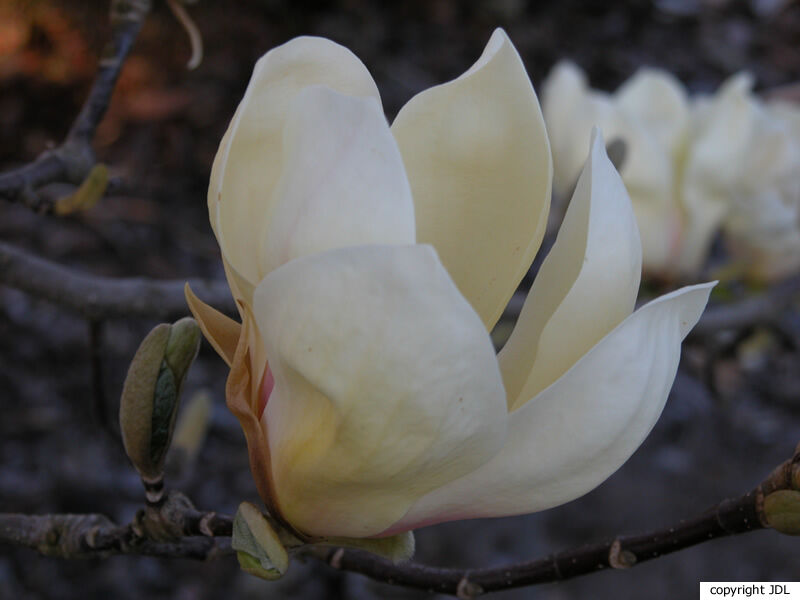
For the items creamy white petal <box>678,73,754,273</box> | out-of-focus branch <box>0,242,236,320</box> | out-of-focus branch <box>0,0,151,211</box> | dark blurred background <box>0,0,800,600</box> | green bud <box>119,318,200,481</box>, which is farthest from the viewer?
dark blurred background <box>0,0,800,600</box>

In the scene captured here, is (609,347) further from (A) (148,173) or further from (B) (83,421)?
(A) (148,173)

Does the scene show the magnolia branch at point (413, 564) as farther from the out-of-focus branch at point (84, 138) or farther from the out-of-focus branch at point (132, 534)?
the out-of-focus branch at point (84, 138)

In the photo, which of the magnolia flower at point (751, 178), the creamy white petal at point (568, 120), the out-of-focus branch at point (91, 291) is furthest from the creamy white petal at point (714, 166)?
the out-of-focus branch at point (91, 291)

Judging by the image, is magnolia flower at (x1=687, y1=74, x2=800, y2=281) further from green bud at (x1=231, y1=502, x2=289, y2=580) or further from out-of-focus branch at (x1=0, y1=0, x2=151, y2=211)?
green bud at (x1=231, y1=502, x2=289, y2=580)

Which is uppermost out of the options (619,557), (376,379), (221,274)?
(376,379)

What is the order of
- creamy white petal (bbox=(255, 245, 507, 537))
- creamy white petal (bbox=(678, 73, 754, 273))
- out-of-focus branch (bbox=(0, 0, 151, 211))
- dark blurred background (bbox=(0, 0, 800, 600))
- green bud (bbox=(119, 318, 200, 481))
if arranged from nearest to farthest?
creamy white petal (bbox=(255, 245, 507, 537)), green bud (bbox=(119, 318, 200, 481)), out-of-focus branch (bbox=(0, 0, 151, 211)), creamy white petal (bbox=(678, 73, 754, 273)), dark blurred background (bbox=(0, 0, 800, 600))

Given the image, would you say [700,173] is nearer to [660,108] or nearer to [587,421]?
[660,108]

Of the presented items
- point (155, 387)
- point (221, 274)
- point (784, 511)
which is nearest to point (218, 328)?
point (155, 387)

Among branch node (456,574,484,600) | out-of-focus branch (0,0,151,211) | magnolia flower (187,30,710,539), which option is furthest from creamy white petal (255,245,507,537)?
out-of-focus branch (0,0,151,211)
